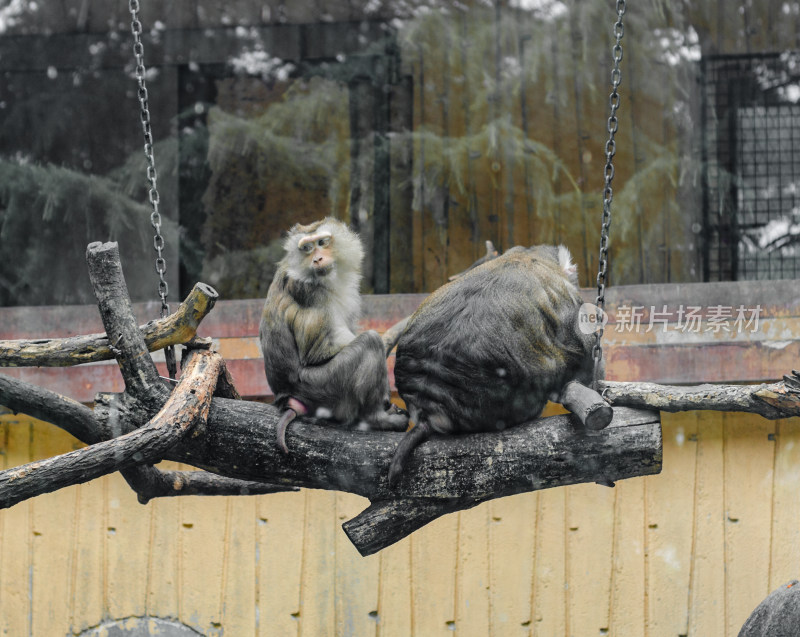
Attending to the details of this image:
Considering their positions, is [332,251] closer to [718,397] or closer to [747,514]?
[718,397]

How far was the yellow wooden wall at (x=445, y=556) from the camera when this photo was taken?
498 cm

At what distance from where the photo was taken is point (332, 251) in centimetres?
381

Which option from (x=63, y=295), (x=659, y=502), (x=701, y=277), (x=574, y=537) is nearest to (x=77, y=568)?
(x=63, y=295)

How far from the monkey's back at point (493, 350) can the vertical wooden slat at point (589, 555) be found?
174cm

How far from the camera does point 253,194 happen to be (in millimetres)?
6941

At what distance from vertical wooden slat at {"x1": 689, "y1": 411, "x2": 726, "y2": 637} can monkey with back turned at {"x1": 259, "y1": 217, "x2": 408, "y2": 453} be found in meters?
2.26

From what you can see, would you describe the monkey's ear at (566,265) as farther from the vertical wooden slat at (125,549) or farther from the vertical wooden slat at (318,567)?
the vertical wooden slat at (125,549)

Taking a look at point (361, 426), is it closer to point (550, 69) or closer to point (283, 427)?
point (283, 427)

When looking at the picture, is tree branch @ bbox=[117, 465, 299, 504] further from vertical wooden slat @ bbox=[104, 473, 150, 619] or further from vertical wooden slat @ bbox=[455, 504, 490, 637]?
vertical wooden slat @ bbox=[455, 504, 490, 637]

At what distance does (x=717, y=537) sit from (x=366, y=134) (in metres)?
3.76

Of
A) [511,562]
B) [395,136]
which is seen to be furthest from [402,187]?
[511,562]

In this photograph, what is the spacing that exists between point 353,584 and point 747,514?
7.42 feet

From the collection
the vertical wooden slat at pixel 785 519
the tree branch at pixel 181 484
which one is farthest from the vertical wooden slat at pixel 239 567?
the vertical wooden slat at pixel 785 519

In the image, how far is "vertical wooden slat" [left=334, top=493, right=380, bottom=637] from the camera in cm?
509
